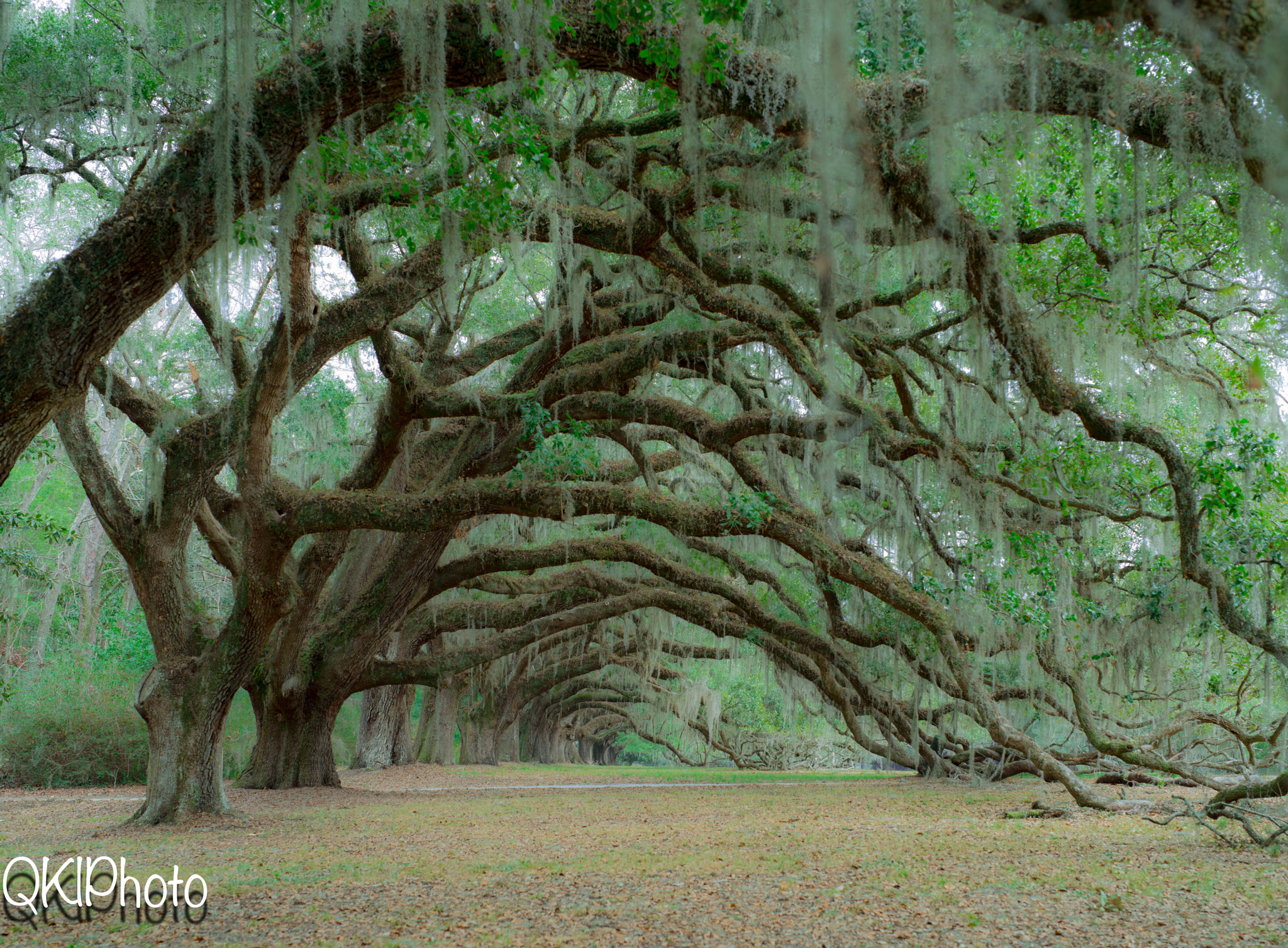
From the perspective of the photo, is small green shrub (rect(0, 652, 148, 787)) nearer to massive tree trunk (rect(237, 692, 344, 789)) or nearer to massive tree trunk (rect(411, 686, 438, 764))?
massive tree trunk (rect(237, 692, 344, 789))

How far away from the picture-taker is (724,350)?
9555 mm

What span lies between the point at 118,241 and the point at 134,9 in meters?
2.19

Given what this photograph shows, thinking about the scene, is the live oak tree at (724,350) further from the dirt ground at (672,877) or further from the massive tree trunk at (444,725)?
the massive tree trunk at (444,725)

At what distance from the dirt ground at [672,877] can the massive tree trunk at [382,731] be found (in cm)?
750

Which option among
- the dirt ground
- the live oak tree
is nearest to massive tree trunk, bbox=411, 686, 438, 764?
the live oak tree

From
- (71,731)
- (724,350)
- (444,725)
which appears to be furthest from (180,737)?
(444,725)

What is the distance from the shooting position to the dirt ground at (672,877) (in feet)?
12.5

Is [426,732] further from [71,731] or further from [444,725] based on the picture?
[71,731]

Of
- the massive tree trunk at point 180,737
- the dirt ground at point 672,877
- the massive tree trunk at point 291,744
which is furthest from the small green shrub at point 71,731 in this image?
the massive tree trunk at point 180,737

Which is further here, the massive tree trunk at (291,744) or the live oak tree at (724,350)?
the massive tree trunk at (291,744)

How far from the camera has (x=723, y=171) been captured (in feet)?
23.3

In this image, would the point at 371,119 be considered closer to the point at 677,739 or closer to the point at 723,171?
the point at 723,171

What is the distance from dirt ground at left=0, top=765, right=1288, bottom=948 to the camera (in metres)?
3.82

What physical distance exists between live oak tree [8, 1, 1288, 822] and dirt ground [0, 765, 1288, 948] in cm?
117
